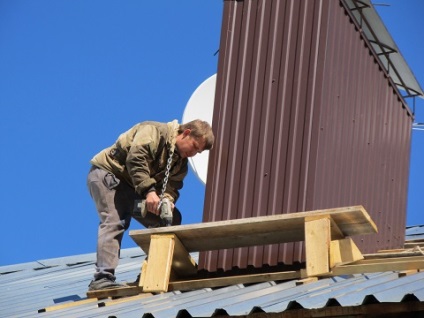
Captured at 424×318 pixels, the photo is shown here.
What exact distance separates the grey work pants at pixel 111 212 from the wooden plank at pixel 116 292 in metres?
0.37

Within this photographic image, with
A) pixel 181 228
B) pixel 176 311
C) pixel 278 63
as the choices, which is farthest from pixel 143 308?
pixel 278 63

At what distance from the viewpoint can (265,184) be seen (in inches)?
392

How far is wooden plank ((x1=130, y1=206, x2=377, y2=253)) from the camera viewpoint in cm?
905

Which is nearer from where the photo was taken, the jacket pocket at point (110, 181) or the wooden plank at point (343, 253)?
the wooden plank at point (343, 253)

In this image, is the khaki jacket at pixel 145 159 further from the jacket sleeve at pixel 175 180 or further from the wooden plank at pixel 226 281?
the wooden plank at pixel 226 281

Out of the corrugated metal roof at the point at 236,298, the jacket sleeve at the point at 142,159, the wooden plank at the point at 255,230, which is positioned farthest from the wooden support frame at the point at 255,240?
the jacket sleeve at the point at 142,159

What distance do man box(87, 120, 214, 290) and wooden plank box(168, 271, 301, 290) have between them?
2.88 feet

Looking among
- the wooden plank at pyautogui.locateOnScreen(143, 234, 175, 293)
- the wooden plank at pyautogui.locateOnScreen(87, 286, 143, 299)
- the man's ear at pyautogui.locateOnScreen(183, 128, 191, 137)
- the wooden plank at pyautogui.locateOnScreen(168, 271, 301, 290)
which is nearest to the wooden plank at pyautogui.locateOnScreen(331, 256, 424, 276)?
the wooden plank at pyautogui.locateOnScreen(168, 271, 301, 290)

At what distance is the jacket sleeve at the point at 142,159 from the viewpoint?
10094 millimetres

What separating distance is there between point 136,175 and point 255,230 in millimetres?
1290

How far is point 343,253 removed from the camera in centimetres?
916

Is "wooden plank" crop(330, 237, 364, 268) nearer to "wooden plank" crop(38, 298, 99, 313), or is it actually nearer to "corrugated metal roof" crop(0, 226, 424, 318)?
"corrugated metal roof" crop(0, 226, 424, 318)

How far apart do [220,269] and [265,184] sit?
78 centimetres

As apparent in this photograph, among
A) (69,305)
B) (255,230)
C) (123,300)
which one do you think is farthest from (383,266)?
(69,305)
